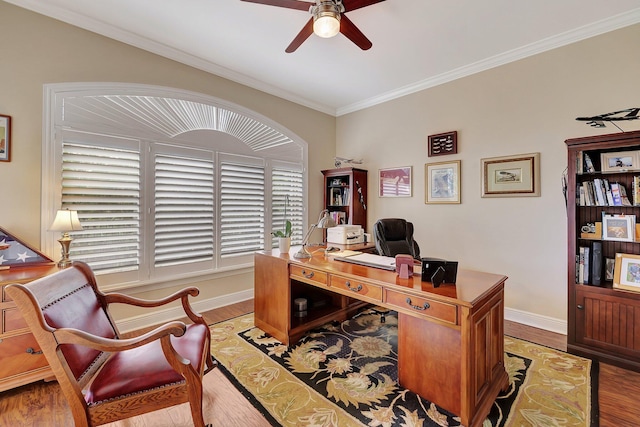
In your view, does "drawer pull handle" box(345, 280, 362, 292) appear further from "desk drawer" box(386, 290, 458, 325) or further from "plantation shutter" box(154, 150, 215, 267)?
"plantation shutter" box(154, 150, 215, 267)

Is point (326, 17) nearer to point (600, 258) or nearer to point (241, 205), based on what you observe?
point (241, 205)

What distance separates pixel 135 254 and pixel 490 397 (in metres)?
3.26

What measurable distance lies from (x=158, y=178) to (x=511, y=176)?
3.88m

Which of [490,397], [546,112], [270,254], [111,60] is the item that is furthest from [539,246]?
[111,60]

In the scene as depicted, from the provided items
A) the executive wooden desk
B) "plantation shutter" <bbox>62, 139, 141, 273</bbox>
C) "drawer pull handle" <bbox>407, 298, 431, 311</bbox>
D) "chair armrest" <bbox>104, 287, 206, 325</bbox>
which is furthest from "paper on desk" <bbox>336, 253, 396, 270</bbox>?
"plantation shutter" <bbox>62, 139, 141, 273</bbox>

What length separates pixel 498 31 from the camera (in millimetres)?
2584

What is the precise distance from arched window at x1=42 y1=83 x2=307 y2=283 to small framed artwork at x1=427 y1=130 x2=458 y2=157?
2.08 m

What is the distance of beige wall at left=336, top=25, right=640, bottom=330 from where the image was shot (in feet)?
8.25

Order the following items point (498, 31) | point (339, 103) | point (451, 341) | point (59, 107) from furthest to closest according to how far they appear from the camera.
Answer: point (339, 103), point (498, 31), point (59, 107), point (451, 341)

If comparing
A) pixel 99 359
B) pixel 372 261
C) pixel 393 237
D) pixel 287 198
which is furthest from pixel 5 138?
pixel 393 237

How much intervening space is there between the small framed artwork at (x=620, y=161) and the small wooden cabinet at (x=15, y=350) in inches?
177

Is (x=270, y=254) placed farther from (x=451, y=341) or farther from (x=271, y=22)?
(x=271, y=22)

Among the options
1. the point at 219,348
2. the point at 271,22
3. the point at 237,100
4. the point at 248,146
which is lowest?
the point at 219,348

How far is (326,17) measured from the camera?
182 centimetres
